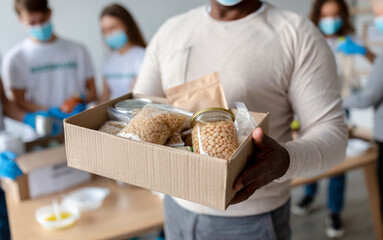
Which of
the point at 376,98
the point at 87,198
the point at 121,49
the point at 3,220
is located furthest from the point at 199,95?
the point at 121,49

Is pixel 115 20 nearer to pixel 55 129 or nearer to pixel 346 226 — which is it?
pixel 55 129

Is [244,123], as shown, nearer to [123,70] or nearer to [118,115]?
[118,115]

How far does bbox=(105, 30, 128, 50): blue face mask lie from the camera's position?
2570mm

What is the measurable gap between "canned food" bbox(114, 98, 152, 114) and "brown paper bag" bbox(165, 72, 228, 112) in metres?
0.07

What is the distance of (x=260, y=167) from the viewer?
0.65 meters

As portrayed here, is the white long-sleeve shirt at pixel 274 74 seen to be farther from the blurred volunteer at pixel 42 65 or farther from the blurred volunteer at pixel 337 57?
the blurred volunteer at pixel 337 57

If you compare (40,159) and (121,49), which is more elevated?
(121,49)

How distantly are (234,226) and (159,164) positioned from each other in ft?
1.34

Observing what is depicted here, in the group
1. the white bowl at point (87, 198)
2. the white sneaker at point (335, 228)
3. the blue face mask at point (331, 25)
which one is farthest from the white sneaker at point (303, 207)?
the white bowl at point (87, 198)

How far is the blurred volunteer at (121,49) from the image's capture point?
8.43 ft

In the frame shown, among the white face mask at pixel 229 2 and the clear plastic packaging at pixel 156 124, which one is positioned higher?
the white face mask at pixel 229 2

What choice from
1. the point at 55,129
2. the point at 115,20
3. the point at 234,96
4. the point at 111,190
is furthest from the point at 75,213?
the point at 115,20

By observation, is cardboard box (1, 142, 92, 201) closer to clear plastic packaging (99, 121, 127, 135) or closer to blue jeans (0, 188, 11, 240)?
blue jeans (0, 188, 11, 240)

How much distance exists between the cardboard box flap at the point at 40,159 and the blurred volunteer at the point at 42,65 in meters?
0.51
